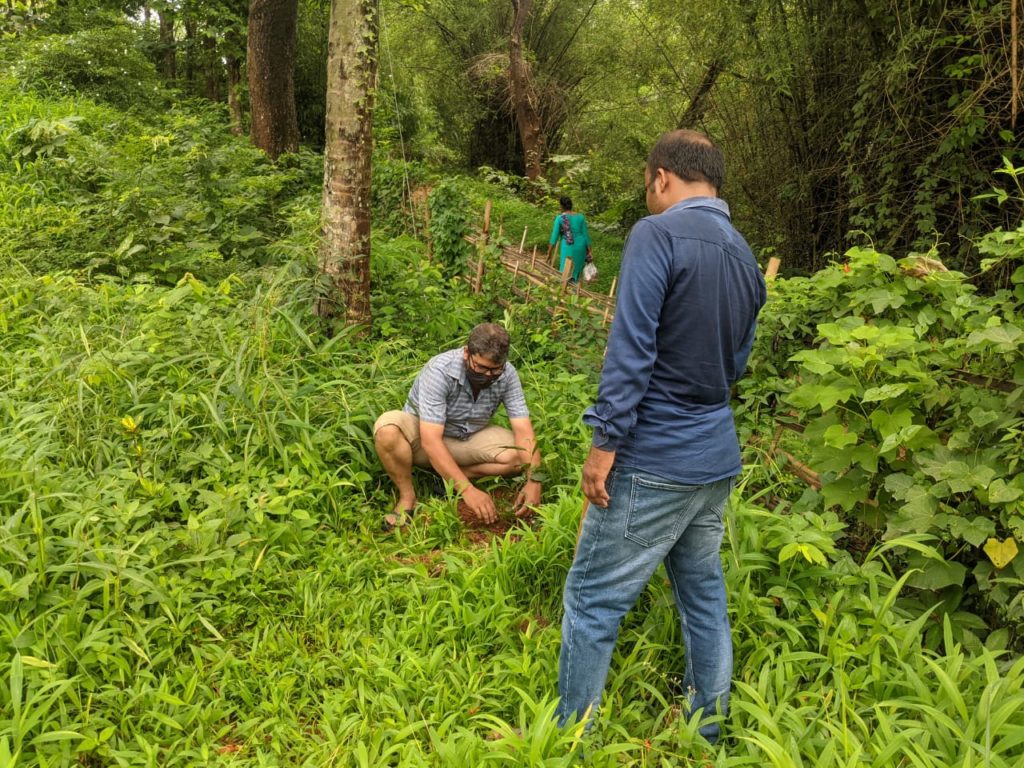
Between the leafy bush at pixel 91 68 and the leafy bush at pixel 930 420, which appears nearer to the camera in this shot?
the leafy bush at pixel 930 420

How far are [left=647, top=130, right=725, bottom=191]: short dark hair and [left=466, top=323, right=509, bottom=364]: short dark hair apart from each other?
4.29 feet

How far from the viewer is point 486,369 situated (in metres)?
3.03

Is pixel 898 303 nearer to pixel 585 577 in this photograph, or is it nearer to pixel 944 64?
pixel 585 577

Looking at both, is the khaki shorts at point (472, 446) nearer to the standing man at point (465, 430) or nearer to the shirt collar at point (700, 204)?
the standing man at point (465, 430)

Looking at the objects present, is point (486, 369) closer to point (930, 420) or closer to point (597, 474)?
point (597, 474)

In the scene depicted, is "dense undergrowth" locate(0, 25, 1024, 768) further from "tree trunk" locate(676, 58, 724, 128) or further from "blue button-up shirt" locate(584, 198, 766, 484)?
"tree trunk" locate(676, 58, 724, 128)

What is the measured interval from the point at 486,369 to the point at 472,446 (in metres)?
0.52

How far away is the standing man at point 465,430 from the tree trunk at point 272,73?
6861mm

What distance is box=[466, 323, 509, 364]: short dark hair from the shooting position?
2.96 meters

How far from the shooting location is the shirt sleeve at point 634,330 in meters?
1.67

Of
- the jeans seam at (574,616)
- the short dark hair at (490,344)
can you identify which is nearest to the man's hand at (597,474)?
the jeans seam at (574,616)

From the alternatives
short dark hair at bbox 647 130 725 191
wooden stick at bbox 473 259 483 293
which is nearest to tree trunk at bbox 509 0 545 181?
wooden stick at bbox 473 259 483 293

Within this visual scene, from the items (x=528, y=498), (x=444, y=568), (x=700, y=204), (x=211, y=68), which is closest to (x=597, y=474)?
(x=700, y=204)

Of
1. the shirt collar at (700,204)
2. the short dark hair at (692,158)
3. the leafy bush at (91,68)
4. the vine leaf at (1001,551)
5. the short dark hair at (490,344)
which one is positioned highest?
the leafy bush at (91,68)
